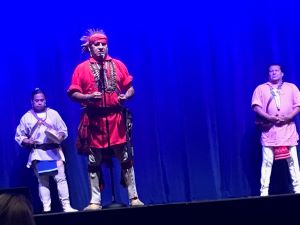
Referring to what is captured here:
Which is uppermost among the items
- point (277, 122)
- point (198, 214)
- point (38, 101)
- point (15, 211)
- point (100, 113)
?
point (38, 101)

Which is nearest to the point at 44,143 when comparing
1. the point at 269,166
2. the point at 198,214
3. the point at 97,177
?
the point at 97,177

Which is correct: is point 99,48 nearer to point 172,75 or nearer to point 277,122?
point 172,75

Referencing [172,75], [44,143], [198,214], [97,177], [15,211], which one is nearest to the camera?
[15,211]

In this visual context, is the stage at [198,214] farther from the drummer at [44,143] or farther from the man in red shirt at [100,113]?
the drummer at [44,143]

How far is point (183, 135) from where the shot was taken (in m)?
6.18

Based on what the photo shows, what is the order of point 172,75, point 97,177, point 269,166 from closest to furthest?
point 97,177 < point 269,166 < point 172,75

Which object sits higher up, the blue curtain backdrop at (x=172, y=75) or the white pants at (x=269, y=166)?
the blue curtain backdrop at (x=172, y=75)

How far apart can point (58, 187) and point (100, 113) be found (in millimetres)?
986

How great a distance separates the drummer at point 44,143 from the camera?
5.41 meters

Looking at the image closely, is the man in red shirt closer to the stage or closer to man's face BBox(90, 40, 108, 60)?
man's face BBox(90, 40, 108, 60)

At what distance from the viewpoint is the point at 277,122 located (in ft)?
18.4

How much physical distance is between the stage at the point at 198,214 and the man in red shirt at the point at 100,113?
880 mm

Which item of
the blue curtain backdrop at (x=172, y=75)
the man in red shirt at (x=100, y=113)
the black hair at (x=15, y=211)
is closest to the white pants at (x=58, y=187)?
the blue curtain backdrop at (x=172, y=75)

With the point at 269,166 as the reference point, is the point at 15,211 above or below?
above
